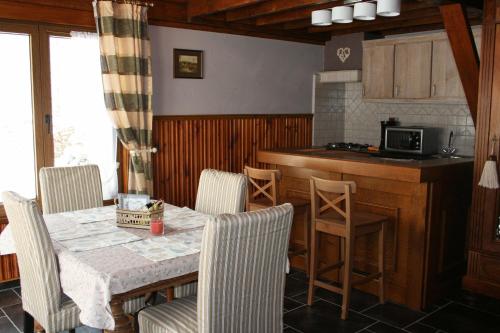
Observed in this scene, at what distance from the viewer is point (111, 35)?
3982 mm

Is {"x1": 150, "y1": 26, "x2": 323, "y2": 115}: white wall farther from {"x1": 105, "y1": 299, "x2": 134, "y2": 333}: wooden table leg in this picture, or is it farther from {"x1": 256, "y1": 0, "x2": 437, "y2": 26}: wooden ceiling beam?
{"x1": 105, "y1": 299, "x2": 134, "y2": 333}: wooden table leg

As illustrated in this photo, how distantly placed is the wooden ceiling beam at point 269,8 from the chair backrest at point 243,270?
223cm

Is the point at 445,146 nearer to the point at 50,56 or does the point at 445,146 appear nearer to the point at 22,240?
the point at 50,56

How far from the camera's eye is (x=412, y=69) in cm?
506

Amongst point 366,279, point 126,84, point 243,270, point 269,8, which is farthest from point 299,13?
point 243,270

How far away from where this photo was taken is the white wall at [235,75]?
4.58 meters

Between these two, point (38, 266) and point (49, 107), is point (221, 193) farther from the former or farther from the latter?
point (49, 107)

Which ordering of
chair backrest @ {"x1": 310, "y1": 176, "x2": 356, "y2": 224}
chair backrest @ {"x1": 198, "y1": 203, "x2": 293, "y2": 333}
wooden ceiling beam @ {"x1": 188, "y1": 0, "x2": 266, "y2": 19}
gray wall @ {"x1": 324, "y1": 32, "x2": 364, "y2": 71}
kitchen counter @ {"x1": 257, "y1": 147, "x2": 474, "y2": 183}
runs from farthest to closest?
gray wall @ {"x1": 324, "y1": 32, "x2": 364, "y2": 71} < wooden ceiling beam @ {"x1": 188, "y1": 0, "x2": 266, "y2": 19} < kitchen counter @ {"x1": 257, "y1": 147, "x2": 474, "y2": 183} < chair backrest @ {"x1": 310, "y1": 176, "x2": 356, "y2": 224} < chair backrest @ {"x1": 198, "y1": 203, "x2": 293, "y2": 333}

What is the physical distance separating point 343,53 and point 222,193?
10.1ft

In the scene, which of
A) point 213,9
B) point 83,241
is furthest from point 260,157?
point 83,241

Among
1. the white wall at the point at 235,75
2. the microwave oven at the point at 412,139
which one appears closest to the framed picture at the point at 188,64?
the white wall at the point at 235,75

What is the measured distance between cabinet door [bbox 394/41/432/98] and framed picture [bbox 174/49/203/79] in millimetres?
2046

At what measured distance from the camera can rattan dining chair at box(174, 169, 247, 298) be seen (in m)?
3.21

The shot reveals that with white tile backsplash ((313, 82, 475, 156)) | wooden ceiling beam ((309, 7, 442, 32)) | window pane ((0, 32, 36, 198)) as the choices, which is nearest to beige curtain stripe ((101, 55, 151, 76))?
window pane ((0, 32, 36, 198))
